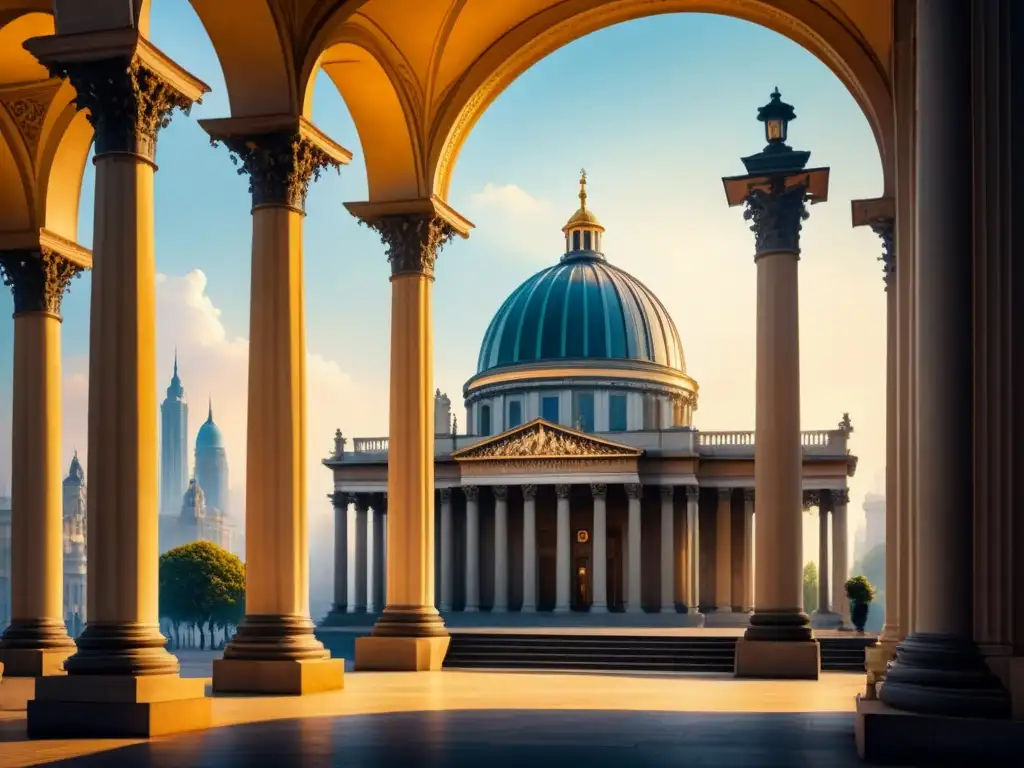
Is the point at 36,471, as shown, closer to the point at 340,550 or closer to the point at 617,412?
the point at 340,550

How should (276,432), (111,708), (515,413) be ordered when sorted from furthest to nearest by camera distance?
(515,413), (276,432), (111,708)

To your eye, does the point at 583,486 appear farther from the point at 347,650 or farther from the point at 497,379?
the point at 347,650

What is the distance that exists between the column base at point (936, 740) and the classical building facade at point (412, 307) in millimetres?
28

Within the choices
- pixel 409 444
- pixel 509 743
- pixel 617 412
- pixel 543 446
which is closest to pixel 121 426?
pixel 509 743

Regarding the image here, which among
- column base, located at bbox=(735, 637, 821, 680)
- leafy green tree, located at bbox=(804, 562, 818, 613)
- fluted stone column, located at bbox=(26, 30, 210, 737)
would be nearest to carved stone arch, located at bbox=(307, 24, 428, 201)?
fluted stone column, located at bbox=(26, 30, 210, 737)

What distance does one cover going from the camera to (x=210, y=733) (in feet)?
56.5

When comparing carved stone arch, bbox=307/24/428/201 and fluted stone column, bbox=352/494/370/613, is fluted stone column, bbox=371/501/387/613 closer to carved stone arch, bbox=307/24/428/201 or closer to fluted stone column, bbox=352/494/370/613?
fluted stone column, bbox=352/494/370/613

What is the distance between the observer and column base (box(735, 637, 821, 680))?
28.4 m

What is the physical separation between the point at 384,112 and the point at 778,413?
10.2 meters

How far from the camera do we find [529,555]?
86.1 meters

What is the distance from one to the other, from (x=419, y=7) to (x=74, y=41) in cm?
981

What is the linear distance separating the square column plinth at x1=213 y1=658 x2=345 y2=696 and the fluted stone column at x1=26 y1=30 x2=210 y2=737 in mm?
4258

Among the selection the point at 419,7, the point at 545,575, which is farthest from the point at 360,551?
the point at 419,7

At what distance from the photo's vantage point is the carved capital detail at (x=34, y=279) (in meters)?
29.6
